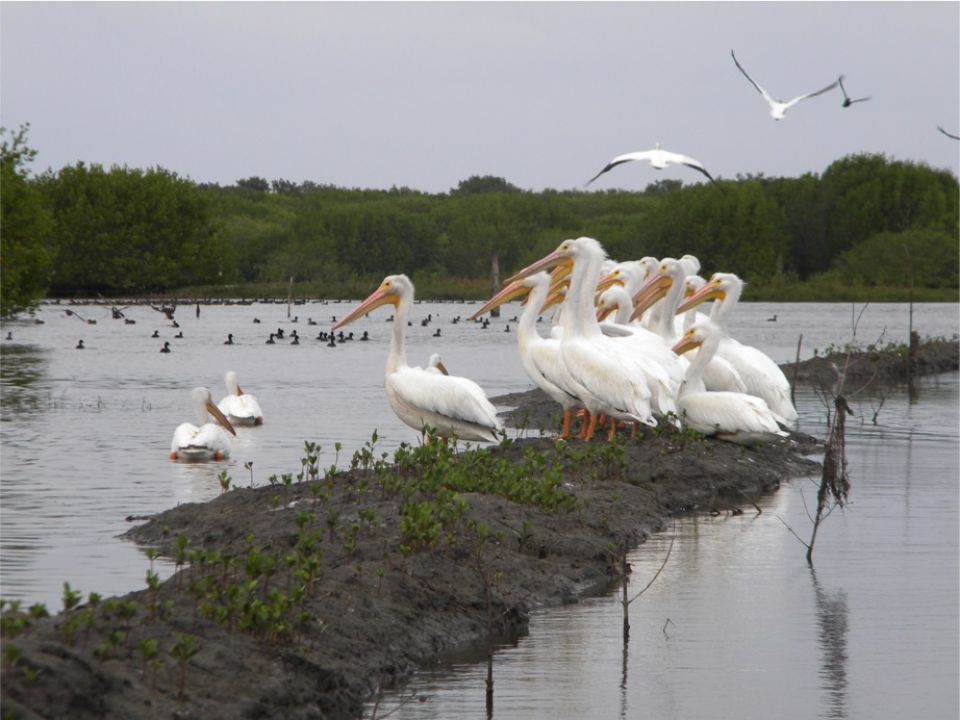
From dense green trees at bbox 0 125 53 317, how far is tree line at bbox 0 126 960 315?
1075 inches

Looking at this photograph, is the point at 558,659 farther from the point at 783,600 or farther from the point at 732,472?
the point at 732,472

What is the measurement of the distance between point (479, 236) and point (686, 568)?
82195 mm

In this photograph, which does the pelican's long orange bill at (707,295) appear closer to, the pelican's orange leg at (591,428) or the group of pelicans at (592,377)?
the group of pelicans at (592,377)

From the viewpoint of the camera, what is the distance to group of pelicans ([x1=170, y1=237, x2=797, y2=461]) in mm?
10023

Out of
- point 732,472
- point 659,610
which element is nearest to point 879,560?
point 659,610

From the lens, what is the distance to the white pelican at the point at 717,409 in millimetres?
10398

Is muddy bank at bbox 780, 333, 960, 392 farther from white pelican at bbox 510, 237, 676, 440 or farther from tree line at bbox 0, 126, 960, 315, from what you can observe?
tree line at bbox 0, 126, 960, 315

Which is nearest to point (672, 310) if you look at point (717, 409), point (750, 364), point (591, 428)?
point (750, 364)

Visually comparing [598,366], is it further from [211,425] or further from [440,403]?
[211,425]

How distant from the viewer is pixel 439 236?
96688 mm

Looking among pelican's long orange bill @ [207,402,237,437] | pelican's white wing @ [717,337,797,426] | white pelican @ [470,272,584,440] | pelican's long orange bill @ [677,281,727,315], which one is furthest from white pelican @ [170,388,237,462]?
pelican's long orange bill @ [677,281,727,315]

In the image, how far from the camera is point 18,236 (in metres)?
36.1

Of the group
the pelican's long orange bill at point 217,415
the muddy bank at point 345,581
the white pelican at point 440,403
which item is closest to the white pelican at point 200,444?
the pelican's long orange bill at point 217,415

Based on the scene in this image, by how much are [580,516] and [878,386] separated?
41.0 ft
